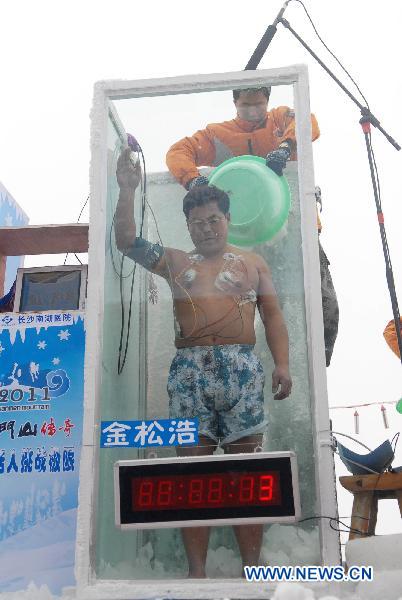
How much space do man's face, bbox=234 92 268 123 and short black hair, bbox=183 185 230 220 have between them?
40 cm

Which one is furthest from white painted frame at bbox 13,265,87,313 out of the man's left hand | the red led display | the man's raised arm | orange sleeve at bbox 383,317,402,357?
orange sleeve at bbox 383,317,402,357

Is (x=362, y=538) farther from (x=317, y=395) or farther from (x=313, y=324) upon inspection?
(x=313, y=324)

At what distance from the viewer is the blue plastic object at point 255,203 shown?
3.10m

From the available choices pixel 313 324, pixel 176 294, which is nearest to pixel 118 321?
pixel 176 294

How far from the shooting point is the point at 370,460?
3215mm

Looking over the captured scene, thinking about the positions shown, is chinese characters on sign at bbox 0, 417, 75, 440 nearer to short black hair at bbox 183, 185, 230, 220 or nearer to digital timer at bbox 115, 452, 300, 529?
digital timer at bbox 115, 452, 300, 529

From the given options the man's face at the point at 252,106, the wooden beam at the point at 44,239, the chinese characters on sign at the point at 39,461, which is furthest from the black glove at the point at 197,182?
the chinese characters on sign at the point at 39,461

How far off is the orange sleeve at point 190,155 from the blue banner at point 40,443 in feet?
2.85

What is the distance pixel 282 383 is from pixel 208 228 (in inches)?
30.7

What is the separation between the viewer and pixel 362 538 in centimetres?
285

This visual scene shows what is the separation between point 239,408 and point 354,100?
6.45ft

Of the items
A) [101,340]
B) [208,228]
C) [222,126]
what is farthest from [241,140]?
[101,340]

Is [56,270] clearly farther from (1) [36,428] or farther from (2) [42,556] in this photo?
(2) [42,556]

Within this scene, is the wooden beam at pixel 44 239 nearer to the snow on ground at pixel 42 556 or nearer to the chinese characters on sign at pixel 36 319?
the chinese characters on sign at pixel 36 319
